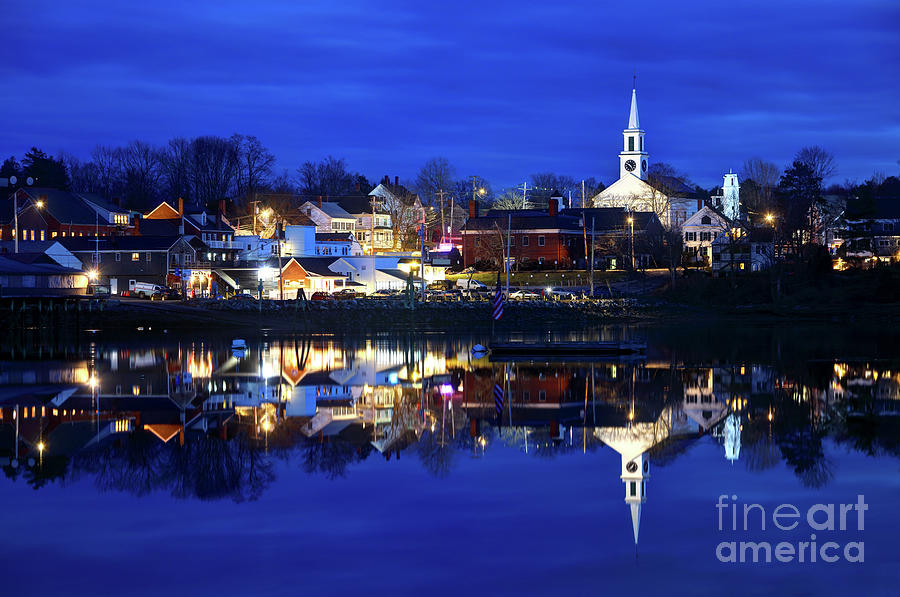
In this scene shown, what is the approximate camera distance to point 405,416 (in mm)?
29750

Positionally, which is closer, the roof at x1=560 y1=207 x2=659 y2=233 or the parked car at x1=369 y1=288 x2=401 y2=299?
the parked car at x1=369 y1=288 x2=401 y2=299

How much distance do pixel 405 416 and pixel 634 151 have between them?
4407 inches

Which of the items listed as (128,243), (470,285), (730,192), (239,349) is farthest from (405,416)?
(730,192)

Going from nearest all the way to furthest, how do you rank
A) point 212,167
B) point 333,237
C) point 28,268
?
point 28,268 < point 333,237 < point 212,167

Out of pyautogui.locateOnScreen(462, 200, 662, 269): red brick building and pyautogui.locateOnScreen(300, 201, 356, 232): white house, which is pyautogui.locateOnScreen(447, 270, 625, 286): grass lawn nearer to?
pyautogui.locateOnScreen(462, 200, 662, 269): red brick building

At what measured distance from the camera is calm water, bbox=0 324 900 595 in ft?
49.2

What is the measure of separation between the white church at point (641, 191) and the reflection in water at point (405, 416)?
75987 mm

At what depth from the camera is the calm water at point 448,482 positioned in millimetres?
14992

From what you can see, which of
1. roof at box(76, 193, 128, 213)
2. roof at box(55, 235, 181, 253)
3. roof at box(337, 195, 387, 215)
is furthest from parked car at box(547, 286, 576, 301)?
roof at box(76, 193, 128, 213)

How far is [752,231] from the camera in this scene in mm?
95812

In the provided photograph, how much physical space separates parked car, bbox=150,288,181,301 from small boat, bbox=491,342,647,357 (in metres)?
43.4

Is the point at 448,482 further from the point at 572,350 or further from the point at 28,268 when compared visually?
the point at 28,268

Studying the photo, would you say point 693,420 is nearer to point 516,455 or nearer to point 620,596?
point 516,455

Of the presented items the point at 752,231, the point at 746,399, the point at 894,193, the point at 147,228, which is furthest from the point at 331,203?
the point at 746,399
